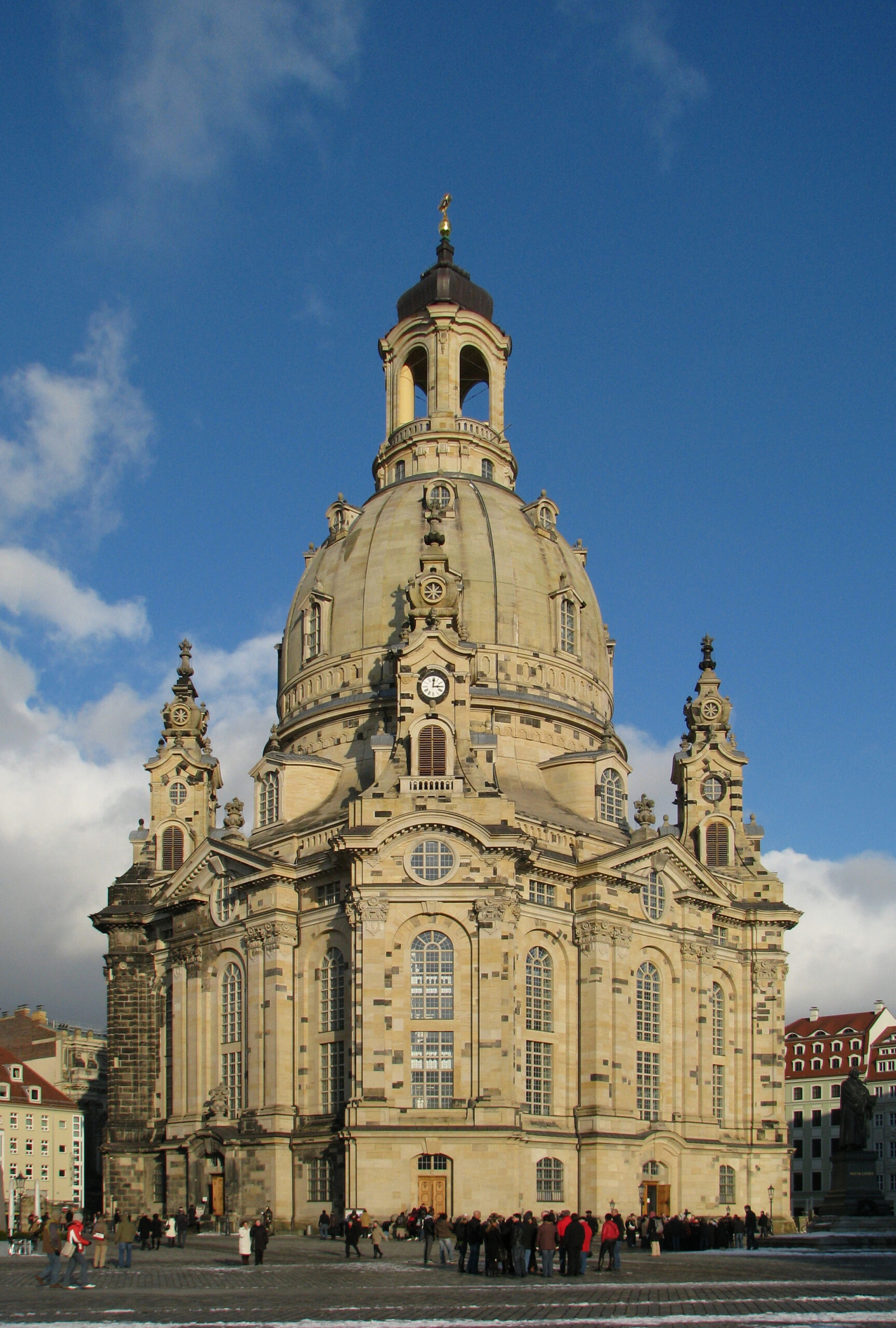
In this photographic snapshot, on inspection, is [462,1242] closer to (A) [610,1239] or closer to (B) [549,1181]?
(A) [610,1239]

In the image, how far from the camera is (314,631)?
265 ft

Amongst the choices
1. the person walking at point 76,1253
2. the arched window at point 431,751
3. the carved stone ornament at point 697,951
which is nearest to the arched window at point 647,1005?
the carved stone ornament at point 697,951

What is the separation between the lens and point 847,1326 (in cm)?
2527

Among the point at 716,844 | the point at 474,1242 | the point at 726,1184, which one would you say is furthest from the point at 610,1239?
the point at 716,844

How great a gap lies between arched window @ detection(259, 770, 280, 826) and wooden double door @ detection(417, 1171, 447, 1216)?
21.3 metres

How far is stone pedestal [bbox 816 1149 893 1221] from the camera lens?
54.6 m

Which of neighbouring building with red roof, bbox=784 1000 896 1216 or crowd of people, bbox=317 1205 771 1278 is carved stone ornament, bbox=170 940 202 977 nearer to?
crowd of people, bbox=317 1205 771 1278

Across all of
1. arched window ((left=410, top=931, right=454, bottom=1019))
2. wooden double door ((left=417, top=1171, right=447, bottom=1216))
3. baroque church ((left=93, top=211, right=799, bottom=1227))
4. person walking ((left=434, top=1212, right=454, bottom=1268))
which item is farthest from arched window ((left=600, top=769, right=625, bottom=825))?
person walking ((left=434, top=1212, right=454, bottom=1268))

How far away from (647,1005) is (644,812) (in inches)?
368

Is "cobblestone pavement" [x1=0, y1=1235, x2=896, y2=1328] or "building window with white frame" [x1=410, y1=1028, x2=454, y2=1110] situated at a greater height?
"building window with white frame" [x1=410, y1=1028, x2=454, y2=1110]

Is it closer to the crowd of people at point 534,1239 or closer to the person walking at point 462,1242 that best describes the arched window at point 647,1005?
the crowd of people at point 534,1239

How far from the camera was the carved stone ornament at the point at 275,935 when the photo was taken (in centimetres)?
6781

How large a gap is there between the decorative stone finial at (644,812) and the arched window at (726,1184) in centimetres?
1736

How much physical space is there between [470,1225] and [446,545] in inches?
1743
